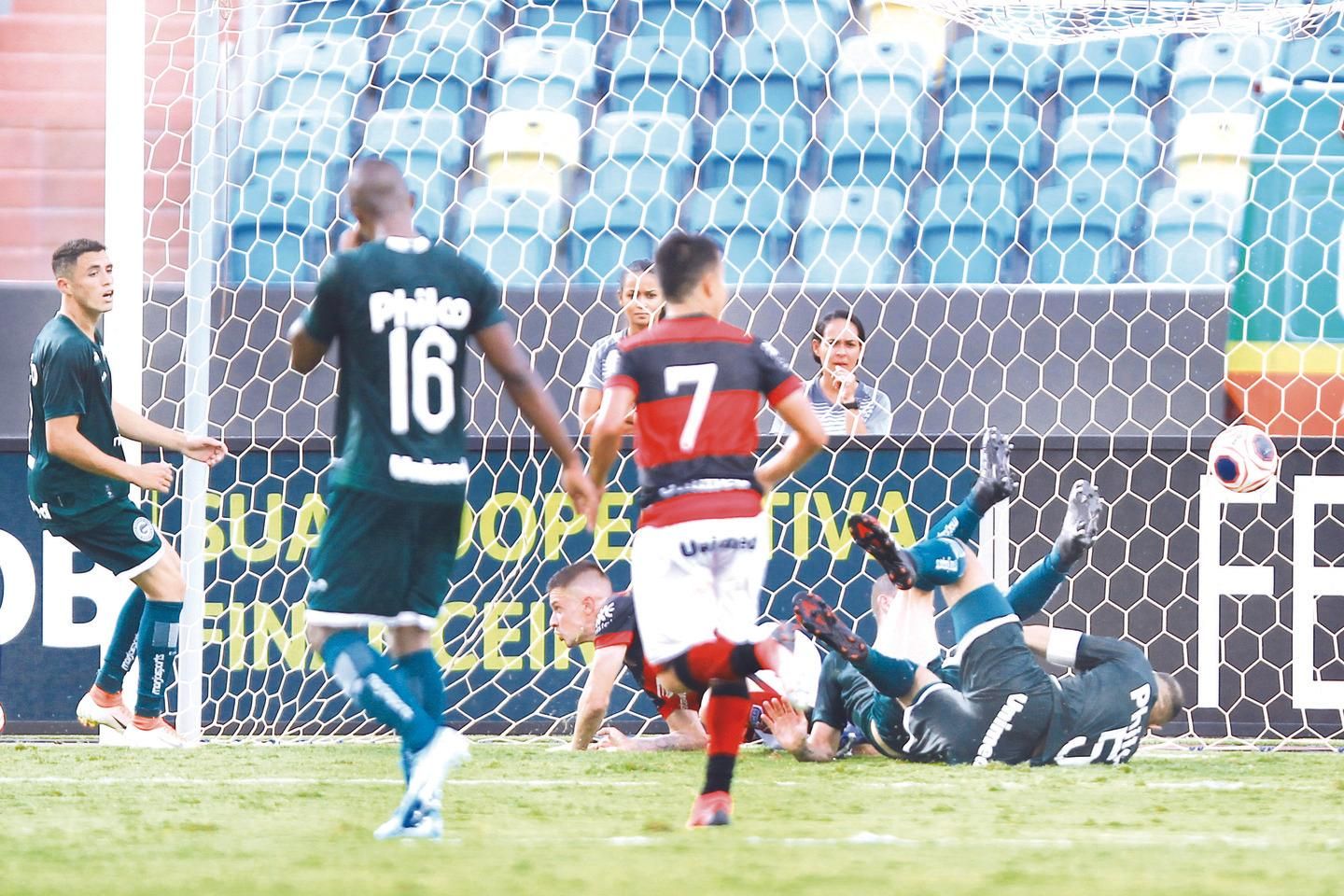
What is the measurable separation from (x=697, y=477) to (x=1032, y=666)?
5.25 ft

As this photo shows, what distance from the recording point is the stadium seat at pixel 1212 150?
8.14 m

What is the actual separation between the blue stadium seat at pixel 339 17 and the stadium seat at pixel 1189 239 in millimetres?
3778

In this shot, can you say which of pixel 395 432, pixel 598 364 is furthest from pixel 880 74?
pixel 395 432

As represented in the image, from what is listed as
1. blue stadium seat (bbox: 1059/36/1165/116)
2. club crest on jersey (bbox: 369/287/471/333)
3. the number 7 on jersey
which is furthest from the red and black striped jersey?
blue stadium seat (bbox: 1059/36/1165/116)

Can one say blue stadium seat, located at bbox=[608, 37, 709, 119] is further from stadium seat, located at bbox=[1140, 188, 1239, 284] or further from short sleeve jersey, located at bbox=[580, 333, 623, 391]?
short sleeve jersey, located at bbox=[580, 333, 623, 391]

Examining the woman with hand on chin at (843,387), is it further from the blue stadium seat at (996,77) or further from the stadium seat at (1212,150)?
the stadium seat at (1212,150)

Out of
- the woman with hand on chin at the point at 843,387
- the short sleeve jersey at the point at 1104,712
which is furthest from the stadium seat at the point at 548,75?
the short sleeve jersey at the point at 1104,712

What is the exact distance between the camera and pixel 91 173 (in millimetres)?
8195

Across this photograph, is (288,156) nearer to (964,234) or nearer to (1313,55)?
(964,234)

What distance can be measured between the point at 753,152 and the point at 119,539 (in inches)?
151

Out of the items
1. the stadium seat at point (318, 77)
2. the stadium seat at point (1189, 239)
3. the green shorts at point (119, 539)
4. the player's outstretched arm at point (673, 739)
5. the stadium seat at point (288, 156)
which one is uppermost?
the stadium seat at point (318, 77)

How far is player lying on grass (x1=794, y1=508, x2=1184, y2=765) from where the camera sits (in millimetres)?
4844

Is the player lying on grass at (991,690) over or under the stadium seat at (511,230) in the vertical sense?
under

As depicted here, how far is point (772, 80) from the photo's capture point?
332 inches
